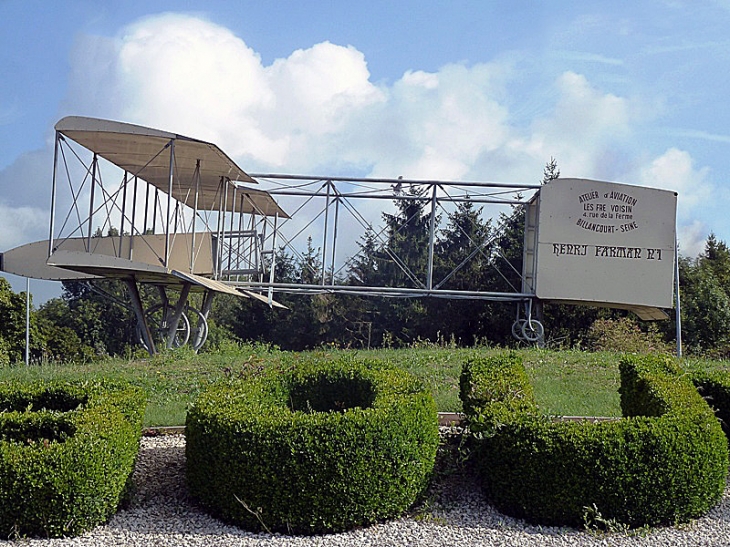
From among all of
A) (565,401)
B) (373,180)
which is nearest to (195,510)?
(565,401)

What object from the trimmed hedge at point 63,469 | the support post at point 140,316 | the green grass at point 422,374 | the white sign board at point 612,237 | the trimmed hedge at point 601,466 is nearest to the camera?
the trimmed hedge at point 63,469

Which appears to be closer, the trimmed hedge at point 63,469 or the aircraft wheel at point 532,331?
the trimmed hedge at point 63,469

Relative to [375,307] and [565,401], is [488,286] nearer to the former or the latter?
[375,307]

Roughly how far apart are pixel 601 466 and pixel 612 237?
1225cm

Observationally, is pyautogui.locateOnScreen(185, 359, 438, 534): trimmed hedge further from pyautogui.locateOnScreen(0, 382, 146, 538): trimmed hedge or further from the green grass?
the green grass

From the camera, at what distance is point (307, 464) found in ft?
18.8

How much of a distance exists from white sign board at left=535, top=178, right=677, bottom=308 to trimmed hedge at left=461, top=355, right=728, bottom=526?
11100mm

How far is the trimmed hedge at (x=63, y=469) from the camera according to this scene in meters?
5.62

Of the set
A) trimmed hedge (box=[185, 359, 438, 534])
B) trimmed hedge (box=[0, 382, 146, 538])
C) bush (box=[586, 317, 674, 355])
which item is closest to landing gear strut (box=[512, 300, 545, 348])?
bush (box=[586, 317, 674, 355])

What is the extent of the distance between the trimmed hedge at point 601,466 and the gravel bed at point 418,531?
0.17 metres

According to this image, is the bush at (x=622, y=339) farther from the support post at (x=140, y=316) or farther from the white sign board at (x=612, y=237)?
the support post at (x=140, y=316)

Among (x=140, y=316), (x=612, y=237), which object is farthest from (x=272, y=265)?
(x=612, y=237)

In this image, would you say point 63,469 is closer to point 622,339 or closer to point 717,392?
point 717,392

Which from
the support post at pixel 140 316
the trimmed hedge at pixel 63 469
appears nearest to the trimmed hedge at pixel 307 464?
the trimmed hedge at pixel 63 469
